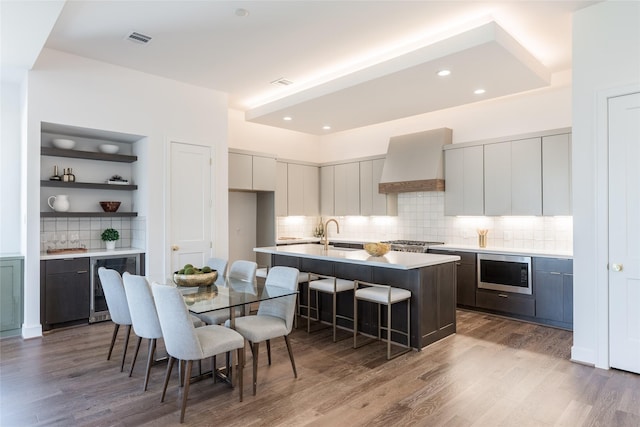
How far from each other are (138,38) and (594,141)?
4.47 m

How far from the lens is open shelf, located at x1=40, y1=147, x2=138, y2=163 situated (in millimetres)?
4557

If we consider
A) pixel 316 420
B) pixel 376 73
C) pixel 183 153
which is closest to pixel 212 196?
pixel 183 153

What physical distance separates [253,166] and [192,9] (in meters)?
3.29

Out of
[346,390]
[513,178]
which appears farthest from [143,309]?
[513,178]

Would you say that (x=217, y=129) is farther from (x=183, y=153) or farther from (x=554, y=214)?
(x=554, y=214)

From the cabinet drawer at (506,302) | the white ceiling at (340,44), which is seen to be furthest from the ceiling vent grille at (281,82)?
the cabinet drawer at (506,302)

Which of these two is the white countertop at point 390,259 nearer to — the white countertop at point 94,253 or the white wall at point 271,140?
the white countertop at point 94,253

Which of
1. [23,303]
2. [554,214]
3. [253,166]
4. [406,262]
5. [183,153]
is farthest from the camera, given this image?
[253,166]

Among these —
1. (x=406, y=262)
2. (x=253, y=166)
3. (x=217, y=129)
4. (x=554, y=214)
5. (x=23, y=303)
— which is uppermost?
(x=217, y=129)

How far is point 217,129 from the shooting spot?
18.7ft

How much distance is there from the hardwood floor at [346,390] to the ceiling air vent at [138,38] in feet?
10.4

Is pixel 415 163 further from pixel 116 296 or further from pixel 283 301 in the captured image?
pixel 116 296

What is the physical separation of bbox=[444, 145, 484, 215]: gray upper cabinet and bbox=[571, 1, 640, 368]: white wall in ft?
6.79

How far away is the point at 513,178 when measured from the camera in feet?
17.2
